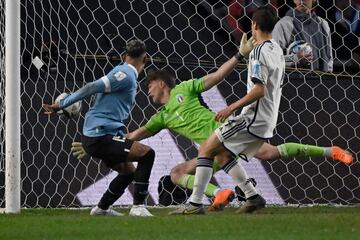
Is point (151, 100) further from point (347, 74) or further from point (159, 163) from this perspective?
point (347, 74)

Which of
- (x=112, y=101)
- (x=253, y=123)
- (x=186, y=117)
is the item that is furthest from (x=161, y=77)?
(x=253, y=123)

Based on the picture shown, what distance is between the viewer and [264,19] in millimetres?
9141

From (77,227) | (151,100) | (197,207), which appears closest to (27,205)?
(151,100)

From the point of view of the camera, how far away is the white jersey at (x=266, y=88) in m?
9.09

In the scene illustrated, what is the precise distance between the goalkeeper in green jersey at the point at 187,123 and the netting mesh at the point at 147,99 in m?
0.42

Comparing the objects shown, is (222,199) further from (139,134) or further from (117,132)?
(139,134)

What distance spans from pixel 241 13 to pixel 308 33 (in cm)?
89

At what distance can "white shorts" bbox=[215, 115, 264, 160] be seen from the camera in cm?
921

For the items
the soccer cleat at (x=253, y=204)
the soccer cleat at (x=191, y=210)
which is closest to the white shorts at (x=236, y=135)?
the soccer cleat at (x=253, y=204)

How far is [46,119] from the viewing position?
1101 cm

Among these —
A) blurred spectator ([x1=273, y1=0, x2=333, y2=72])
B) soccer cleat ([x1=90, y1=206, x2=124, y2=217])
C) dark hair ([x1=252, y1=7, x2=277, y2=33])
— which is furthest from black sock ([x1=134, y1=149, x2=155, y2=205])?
blurred spectator ([x1=273, y1=0, x2=333, y2=72])

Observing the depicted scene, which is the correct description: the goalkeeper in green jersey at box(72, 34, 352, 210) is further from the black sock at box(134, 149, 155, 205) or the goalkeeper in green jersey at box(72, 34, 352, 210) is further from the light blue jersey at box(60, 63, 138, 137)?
the black sock at box(134, 149, 155, 205)

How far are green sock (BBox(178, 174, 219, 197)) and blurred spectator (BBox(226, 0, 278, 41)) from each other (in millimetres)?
2032

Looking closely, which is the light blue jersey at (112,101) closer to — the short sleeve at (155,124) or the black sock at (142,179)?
the black sock at (142,179)
